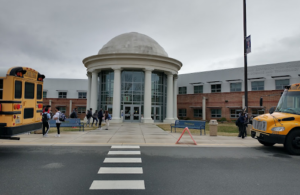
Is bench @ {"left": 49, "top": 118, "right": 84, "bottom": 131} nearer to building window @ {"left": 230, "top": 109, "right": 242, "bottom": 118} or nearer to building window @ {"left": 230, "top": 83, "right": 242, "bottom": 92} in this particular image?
building window @ {"left": 230, "top": 109, "right": 242, "bottom": 118}

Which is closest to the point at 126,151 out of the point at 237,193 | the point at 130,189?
the point at 130,189

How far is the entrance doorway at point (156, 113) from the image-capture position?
29.8 meters

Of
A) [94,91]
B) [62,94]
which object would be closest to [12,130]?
[94,91]

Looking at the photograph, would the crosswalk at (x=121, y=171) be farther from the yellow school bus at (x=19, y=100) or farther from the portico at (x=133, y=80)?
the portico at (x=133, y=80)

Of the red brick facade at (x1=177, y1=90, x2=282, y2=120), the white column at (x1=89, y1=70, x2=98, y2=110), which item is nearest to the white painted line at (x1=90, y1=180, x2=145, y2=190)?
the white column at (x1=89, y1=70, x2=98, y2=110)

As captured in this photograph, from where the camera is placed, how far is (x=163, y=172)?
20.3ft

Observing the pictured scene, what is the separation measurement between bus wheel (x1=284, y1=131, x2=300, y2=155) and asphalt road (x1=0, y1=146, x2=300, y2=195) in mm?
333

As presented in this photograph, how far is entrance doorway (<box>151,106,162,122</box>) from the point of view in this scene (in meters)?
29.8

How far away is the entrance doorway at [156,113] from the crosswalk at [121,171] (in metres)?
20.1

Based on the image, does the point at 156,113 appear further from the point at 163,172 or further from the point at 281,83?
the point at 163,172

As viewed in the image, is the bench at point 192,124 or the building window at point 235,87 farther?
the building window at point 235,87

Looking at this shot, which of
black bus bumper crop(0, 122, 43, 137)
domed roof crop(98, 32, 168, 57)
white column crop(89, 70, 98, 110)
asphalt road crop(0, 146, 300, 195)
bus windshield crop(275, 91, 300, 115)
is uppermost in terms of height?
domed roof crop(98, 32, 168, 57)

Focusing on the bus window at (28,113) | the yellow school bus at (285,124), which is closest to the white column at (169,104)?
the yellow school bus at (285,124)

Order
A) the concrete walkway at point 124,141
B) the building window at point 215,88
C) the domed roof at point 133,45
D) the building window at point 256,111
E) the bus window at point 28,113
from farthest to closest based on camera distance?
the building window at point 215,88 → the building window at point 256,111 → the domed roof at point 133,45 → the concrete walkway at point 124,141 → the bus window at point 28,113
